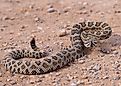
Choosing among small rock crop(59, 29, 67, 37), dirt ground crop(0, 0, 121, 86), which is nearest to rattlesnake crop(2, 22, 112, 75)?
dirt ground crop(0, 0, 121, 86)

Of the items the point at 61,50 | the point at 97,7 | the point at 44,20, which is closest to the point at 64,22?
the point at 44,20

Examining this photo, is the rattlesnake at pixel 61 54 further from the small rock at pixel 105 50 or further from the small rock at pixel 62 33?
the small rock at pixel 62 33

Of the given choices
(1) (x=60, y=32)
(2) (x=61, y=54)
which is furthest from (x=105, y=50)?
(1) (x=60, y=32)

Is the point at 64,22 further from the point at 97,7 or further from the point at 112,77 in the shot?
the point at 112,77

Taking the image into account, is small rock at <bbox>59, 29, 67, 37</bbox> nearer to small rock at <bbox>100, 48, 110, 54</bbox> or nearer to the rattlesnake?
the rattlesnake

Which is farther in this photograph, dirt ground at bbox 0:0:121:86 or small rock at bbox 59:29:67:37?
small rock at bbox 59:29:67:37
